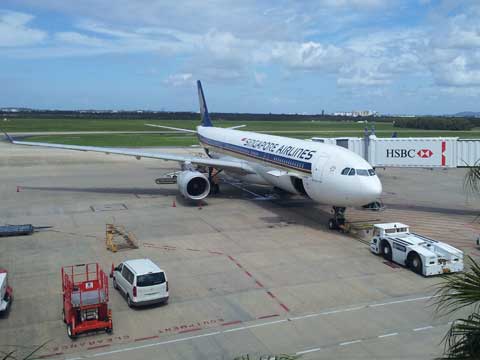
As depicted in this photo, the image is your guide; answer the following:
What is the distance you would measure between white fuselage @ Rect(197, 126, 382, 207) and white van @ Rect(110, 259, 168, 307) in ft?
34.9

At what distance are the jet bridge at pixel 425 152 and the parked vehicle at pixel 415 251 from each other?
A: 1054 centimetres

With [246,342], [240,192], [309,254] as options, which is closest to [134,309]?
[246,342]

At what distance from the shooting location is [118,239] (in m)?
22.0

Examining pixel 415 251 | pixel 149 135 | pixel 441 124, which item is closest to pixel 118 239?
pixel 415 251

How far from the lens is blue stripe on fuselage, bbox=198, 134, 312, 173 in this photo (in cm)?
2493

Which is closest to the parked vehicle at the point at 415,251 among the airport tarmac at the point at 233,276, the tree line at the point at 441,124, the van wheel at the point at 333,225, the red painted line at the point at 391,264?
the red painted line at the point at 391,264

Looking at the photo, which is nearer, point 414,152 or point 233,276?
point 233,276

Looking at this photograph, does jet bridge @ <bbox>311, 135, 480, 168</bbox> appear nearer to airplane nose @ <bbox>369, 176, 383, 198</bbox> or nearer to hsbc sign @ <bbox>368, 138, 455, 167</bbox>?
hsbc sign @ <bbox>368, 138, 455, 167</bbox>

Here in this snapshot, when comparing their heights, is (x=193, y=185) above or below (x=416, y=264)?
above

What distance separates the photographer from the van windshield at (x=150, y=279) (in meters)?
14.5

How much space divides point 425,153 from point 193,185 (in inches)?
569

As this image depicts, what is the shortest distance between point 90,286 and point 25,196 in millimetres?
21994

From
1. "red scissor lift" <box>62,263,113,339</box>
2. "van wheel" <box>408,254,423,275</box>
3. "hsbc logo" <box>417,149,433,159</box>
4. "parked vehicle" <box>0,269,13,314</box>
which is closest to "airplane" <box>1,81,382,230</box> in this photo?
"van wheel" <box>408,254,423,275</box>

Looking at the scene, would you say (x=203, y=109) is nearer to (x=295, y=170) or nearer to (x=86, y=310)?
(x=295, y=170)
